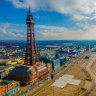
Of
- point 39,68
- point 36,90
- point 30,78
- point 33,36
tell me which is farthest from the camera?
point 33,36

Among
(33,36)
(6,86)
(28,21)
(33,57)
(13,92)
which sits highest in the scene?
(28,21)

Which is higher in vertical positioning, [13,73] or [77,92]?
[13,73]

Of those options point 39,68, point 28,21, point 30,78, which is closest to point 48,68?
point 39,68

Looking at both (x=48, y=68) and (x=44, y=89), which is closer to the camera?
(x=44, y=89)

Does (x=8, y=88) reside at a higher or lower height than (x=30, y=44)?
lower

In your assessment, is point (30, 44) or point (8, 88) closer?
point (8, 88)

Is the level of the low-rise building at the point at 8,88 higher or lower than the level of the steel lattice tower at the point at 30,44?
lower

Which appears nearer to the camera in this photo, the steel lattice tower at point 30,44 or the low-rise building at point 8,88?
the low-rise building at point 8,88

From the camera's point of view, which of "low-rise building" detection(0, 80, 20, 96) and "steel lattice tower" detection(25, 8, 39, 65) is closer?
"low-rise building" detection(0, 80, 20, 96)

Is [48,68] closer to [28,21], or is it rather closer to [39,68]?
[39,68]

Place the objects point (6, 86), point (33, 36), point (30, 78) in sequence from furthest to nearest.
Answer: point (33, 36), point (30, 78), point (6, 86)

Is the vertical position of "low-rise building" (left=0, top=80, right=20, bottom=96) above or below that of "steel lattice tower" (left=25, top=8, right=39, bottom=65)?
below
